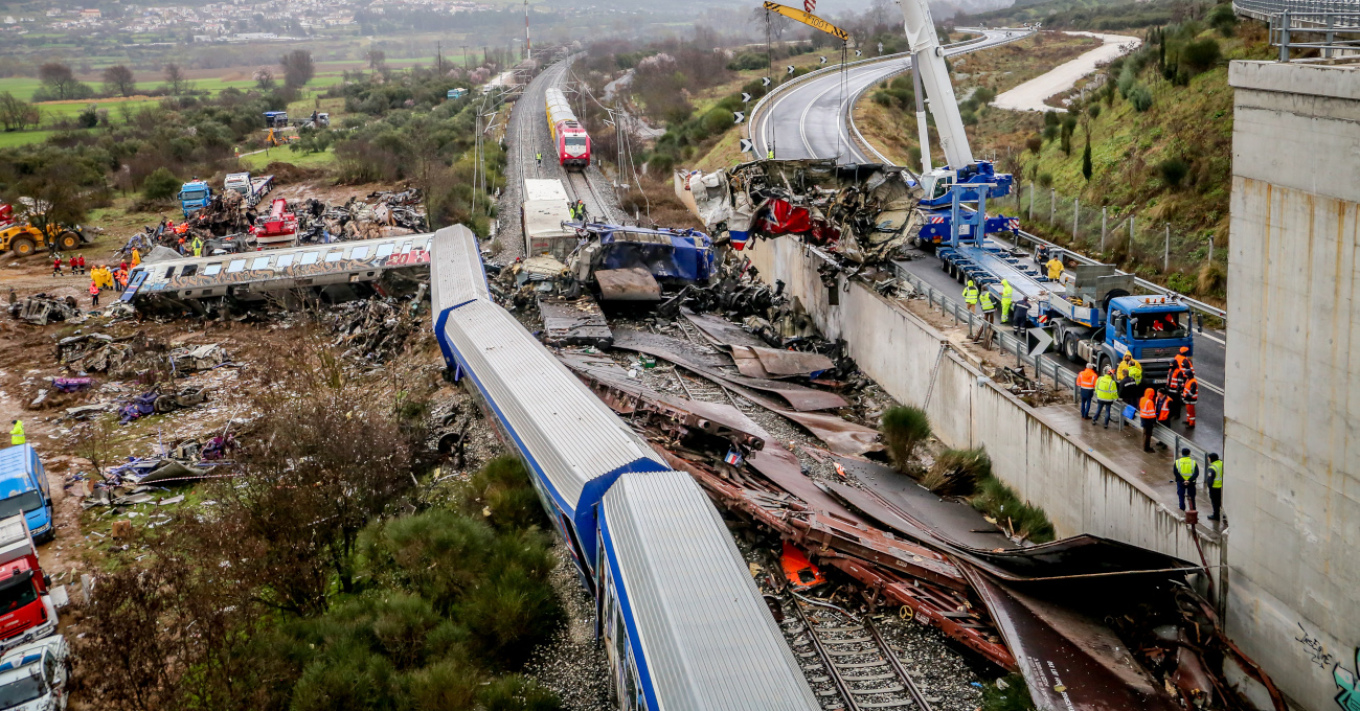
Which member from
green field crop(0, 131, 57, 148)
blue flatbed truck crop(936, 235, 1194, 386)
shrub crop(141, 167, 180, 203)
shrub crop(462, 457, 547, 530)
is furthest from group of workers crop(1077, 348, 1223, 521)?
green field crop(0, 131, 57, 148)

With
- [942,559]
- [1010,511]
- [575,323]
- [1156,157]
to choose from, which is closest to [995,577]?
[942,559]

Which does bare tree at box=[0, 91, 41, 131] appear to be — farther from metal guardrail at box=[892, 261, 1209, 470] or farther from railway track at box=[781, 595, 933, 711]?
railway track at box=[781, 595, 933, 711]

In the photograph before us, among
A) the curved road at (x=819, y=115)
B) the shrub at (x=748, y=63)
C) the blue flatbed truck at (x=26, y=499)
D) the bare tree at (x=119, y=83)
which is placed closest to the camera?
the blue flatbed truck at (x=26, y=499)

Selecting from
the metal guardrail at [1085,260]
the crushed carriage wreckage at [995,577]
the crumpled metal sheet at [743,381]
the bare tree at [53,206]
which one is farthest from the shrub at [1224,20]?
the bare tree at [53,206]

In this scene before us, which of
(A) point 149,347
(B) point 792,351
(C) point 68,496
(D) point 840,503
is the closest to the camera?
(D) point 840,503

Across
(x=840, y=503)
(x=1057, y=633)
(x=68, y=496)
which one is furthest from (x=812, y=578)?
(x=68, y=496)

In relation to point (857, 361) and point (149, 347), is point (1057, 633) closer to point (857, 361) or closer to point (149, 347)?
point (857, 361)

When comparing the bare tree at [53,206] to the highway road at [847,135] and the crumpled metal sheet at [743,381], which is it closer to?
the highway road at [847,135]
